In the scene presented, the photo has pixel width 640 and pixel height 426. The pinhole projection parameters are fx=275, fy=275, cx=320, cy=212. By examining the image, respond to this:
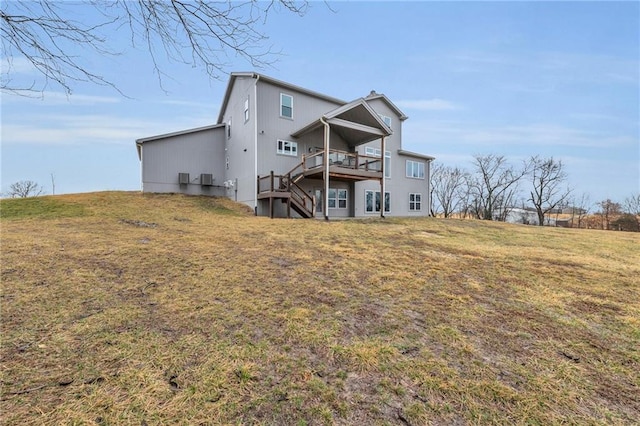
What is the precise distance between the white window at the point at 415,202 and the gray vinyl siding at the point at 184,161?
1385 cm

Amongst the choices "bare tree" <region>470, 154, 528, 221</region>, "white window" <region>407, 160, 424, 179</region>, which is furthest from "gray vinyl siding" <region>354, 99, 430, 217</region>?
"bare tree" <region>470, 154, 528, 221</region>

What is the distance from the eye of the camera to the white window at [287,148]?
1544 centimetres

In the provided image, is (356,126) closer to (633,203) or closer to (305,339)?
(305,339)

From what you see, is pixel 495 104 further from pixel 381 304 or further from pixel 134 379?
pixel 134 379

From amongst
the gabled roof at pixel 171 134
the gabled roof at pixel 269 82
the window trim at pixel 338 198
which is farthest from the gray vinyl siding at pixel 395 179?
the gabled roof at pixel 171 134

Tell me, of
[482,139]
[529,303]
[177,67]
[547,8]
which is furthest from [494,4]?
[482,139]

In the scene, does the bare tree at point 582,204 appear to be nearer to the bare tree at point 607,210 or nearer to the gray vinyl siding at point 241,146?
the bare tree at point 607,210

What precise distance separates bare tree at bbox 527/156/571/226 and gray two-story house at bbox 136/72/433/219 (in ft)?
92.1

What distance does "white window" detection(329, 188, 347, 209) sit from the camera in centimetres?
1722

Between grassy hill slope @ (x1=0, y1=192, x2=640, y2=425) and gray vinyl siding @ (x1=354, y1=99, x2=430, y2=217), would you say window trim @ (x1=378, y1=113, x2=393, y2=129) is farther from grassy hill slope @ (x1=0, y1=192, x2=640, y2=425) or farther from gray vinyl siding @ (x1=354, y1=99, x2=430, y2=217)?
grassy hill slope @ (x1=0, y1=192, x2=640, y2=425)

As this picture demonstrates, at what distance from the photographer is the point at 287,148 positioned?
15734mm

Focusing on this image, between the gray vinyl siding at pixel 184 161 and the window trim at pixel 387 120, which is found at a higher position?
the window trim at pixel 387 120

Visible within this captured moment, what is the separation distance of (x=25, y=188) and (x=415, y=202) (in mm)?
50797

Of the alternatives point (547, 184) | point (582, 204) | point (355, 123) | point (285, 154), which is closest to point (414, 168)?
point (355, 123)
